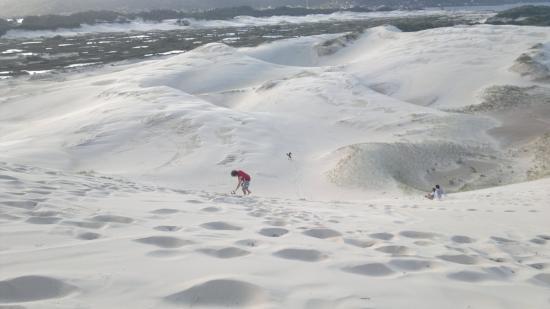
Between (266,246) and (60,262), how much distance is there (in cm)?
178

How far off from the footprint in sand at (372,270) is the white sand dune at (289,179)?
2 cm

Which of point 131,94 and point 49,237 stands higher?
point 49,237

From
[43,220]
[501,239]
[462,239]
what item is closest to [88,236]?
[43,220]

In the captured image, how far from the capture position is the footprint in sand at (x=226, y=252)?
4122mm

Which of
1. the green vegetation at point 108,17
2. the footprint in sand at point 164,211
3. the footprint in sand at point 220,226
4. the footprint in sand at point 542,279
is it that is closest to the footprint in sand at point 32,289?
the footprint in sand at point 220,226

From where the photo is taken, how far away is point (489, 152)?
→ 19.5 metres

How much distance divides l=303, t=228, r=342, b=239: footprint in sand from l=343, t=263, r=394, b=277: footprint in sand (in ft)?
4.07

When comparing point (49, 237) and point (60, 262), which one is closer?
point (60, 262)

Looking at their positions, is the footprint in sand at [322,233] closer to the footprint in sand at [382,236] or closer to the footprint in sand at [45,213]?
the footprint in sand at [382,236]

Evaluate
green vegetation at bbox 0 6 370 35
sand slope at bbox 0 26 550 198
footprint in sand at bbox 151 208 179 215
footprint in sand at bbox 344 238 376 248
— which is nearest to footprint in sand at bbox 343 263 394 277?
footprint in sand at bbox 344 238 376 248

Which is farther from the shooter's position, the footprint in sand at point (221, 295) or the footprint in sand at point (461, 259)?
the footprint in sand at point (461, 259)

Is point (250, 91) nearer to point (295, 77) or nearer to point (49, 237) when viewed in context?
point (295, 77)

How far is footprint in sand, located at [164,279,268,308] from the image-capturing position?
3.16 metres

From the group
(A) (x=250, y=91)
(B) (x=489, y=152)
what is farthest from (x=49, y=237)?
(A) (x=250, y=91)
